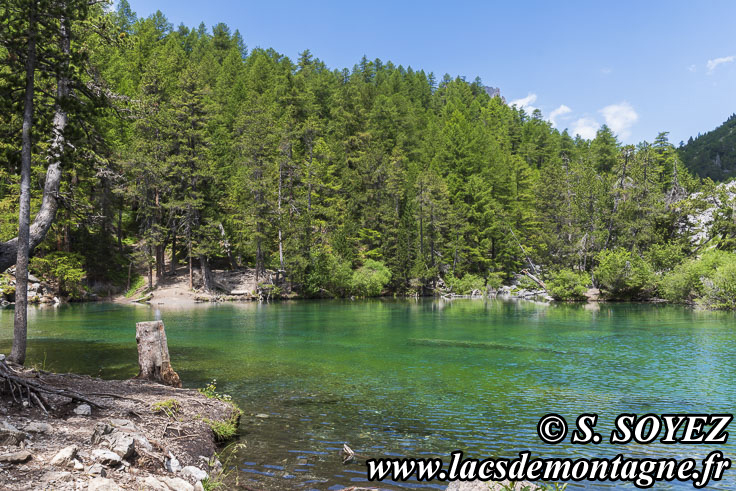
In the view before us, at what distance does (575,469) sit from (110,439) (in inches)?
265

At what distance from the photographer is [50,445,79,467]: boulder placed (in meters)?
5.24

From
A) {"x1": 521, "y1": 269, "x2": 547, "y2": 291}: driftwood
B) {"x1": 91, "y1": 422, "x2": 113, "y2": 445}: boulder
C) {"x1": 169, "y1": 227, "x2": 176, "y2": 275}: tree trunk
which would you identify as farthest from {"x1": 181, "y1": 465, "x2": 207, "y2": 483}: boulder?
{"x1": 521, "y1": 269, "x2": 547, "y2": 291}: driftwood

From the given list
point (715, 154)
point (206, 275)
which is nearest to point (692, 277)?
point (206, 275)

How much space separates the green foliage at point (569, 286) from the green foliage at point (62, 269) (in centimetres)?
4852

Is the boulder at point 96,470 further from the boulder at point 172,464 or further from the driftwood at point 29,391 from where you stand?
the driftwood at point 29,391

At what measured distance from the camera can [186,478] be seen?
626cm

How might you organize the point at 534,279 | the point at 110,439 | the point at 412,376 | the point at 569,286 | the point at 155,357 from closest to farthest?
the point at 110,439 → the point at 155,357 → the point at 412,376 → the point at 569,286 → the point at 534,279

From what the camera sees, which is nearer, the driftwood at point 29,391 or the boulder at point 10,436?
the boulder at point 10,436

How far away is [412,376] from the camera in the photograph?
1498 centimetres

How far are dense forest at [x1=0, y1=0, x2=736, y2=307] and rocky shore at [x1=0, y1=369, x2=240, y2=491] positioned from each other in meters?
29.0

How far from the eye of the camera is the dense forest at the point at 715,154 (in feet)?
370

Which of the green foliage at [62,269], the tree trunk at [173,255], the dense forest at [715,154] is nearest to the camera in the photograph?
the green foliage at [62,269]

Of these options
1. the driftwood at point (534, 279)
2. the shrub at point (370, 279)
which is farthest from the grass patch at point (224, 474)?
the driftwood at point (534, 279)

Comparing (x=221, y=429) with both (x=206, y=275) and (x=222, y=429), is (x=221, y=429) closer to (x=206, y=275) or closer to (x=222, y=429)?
(x=222, y=429)
